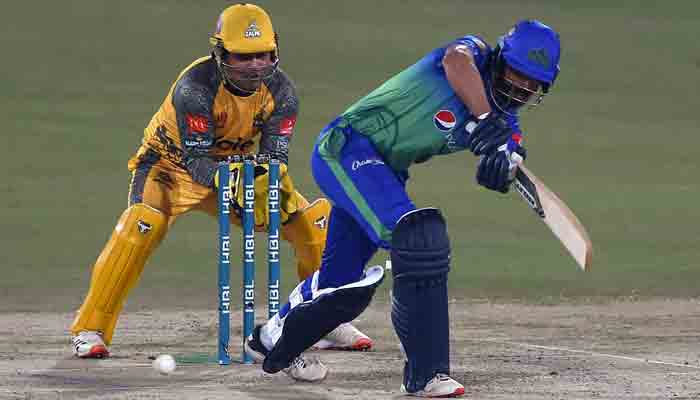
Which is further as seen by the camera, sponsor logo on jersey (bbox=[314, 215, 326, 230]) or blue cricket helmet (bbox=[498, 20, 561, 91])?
sponsor logo on jersey (bbox=[314, 215, 326, 230])

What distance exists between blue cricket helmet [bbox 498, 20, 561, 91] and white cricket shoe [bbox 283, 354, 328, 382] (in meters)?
1.82

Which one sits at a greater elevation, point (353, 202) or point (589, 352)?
point (353, 202)

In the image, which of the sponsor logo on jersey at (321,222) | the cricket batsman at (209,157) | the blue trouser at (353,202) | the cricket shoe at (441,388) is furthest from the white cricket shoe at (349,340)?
the cricket shoe at (441,388)

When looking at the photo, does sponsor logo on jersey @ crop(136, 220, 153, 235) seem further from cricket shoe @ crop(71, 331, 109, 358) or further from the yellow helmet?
the yellow helmet

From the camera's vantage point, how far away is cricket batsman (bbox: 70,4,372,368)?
8641 millimetres

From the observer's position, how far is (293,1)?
26359 mm

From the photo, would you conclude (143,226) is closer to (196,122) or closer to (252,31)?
(196,122)

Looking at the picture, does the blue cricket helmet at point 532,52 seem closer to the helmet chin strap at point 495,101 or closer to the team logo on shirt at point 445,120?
the helmet chin strap at point 495,101

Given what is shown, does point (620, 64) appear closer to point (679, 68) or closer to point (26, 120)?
point (679, 68)

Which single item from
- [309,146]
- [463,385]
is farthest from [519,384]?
[309,146]

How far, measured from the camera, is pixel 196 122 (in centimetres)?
866

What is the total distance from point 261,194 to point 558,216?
6.87ft

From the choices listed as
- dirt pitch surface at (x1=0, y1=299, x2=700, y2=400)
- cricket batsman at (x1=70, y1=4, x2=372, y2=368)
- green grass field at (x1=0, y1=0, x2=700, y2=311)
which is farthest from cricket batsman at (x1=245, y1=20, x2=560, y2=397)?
green grass field at (x1=0, y1=0, x2=700, y2=311)

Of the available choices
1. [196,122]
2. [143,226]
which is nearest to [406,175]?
[196,122]
